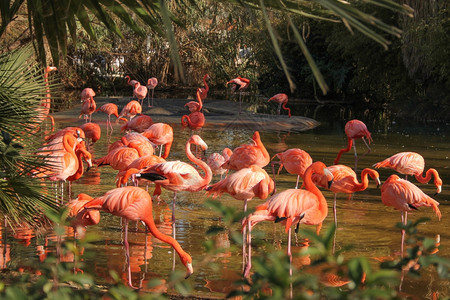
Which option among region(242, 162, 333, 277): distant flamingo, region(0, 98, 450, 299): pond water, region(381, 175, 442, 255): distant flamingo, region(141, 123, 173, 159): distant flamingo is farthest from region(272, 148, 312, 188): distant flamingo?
region(141, 123, 173, 159): distant flamingo

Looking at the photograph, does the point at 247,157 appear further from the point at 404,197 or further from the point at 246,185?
the point at 404,197

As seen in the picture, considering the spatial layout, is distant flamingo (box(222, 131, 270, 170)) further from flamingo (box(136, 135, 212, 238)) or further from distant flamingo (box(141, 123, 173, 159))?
distant flamingo (box(141, 123, 173, 159))

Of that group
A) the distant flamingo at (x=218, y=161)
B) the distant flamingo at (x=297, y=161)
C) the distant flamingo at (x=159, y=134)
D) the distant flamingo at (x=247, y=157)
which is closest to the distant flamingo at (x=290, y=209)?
the distant flamingo at (x=297, y=161)

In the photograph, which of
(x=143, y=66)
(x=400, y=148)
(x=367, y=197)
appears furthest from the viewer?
(x=143, y=66)

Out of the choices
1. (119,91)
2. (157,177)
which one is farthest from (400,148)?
(119,91)

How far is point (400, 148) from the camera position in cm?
1295

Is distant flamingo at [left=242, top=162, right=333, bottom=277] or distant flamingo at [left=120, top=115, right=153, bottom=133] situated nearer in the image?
distant flamingo at [left=242, top=162, right=333, bottom=277]

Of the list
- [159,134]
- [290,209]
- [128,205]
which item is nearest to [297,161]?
[290,209]

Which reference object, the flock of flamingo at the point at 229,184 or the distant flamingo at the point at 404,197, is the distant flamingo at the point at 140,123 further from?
the distant flamingo at the point at 404,197

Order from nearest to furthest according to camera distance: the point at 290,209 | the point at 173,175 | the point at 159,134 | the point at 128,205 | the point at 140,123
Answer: the point at 128,205 < the point at 290,209 < the point at 173,175 < the point at 159,134 < the point at 140,123

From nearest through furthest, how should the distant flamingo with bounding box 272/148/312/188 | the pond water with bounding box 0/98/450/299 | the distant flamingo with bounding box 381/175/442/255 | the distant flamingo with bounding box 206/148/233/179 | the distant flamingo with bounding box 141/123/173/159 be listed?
the pond water with bounding box 0/98/450/299 → the distant flamingo with bounding box 381/175/442/255 → the distant flamingo with bounding box 272/148/312/188 → the distant flamingo with bounding box 206/148/233/179 → the distant flamingo with bounding box 141/123/173/159

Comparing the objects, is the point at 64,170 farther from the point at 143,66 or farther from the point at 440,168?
the point at 143,66

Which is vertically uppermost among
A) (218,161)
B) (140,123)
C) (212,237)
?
(140,123)

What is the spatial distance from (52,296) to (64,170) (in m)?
4.58
